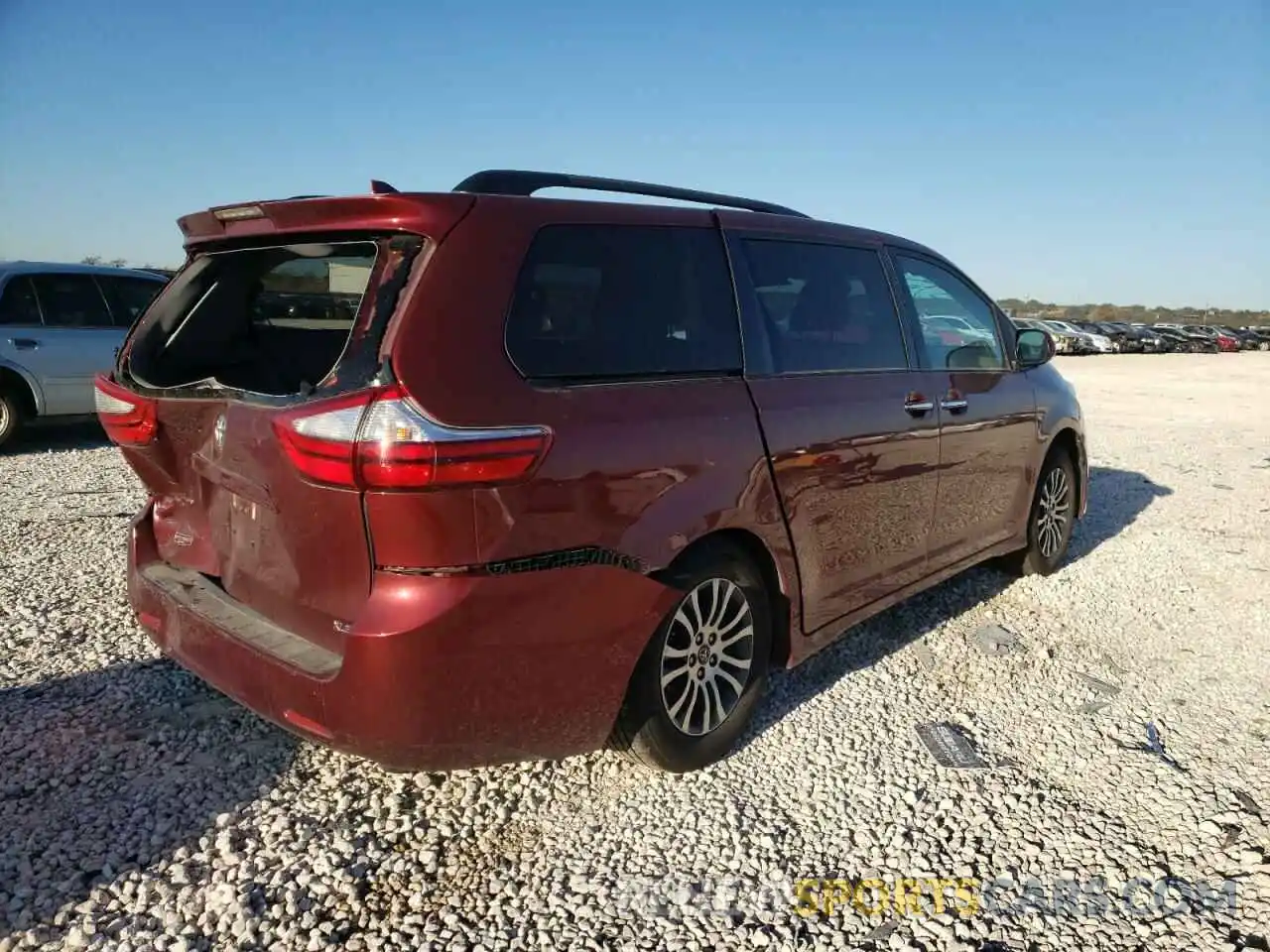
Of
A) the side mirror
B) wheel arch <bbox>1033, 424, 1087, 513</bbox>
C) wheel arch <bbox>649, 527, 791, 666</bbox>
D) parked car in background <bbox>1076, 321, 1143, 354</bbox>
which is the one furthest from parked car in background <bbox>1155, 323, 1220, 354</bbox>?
wheel arch <bbox>649, 527, 791, 666</bbox>

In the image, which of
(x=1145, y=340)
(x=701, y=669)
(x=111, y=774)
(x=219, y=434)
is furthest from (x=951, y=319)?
(x=1145, y=340)

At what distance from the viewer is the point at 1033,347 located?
4949 mm

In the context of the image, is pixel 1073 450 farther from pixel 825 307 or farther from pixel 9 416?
pixel 9 416

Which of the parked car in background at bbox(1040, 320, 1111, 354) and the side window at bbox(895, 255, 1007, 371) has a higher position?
the side window at bbox(895, 255, 1007, 371)

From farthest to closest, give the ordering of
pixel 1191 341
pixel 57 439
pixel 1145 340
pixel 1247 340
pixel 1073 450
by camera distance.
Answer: pixel 1247 340, pixel 1191 341, pixel 1145 340, pixel 57 439, pixel 1073 450

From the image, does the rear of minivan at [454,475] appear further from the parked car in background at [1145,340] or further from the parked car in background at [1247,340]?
the parked car in background at [1247,340]

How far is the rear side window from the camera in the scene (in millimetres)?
2402

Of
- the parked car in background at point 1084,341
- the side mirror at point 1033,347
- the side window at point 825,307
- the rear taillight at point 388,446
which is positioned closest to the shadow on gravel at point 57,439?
the rear taillight at point 388,446

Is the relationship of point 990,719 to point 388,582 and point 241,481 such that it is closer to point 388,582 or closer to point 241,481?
point 388,582

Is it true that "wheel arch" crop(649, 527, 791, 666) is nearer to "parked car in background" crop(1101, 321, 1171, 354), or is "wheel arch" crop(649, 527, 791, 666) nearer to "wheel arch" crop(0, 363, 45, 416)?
"wheel arch" crop(0, 363, 45, 416)

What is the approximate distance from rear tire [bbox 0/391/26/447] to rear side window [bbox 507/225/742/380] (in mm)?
7744

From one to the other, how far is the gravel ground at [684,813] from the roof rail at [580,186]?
1.89m

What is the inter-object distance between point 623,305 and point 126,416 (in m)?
1.67

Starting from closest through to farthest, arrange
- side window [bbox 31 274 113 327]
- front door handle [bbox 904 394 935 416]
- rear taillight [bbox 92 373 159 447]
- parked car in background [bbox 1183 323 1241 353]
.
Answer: rear taillight [bbox 92 373 159 447], front door handle [bbox 904 394 935 416], side window [bbox 31 274 113 327], parked car in background [bbox 1183 323 1241 353]
